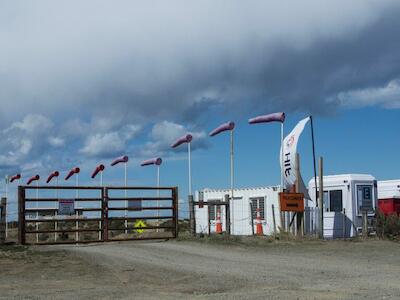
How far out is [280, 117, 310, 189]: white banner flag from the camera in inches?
918

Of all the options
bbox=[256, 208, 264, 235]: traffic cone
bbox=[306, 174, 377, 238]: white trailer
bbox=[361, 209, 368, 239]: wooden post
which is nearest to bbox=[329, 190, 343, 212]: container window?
bbox=[306, 174, 377, 238]: white trailer

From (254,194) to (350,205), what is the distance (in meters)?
4.40

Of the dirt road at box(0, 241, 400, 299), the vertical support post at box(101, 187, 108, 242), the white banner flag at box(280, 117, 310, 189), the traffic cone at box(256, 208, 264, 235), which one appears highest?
the white banner flag at box(280, 117, 310, 189)

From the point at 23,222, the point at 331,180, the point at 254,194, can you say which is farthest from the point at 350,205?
the point at 23,222

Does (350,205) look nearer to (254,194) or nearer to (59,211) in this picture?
(254,194)

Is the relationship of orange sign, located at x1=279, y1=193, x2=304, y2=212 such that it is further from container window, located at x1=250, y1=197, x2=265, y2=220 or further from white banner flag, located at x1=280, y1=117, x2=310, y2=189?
container window, located at x1=250, y1=197, x2=265, y2=220

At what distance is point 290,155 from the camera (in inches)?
921

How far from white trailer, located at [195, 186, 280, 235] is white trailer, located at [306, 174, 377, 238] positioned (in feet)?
6.02

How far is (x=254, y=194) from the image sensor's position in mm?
28016

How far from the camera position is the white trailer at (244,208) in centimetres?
2700

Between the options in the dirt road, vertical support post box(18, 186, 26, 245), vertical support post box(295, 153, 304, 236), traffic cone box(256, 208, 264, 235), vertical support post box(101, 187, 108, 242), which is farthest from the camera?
traffic cone box(256, 208, 264, 235)

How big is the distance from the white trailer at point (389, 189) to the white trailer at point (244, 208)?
5510 mm

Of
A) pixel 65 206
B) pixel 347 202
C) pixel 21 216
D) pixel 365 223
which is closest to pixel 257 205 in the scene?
pixel 347 202

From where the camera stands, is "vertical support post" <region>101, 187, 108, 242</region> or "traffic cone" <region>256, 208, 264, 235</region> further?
"traffic cone" <region>256, 208, 264, 235</region>
